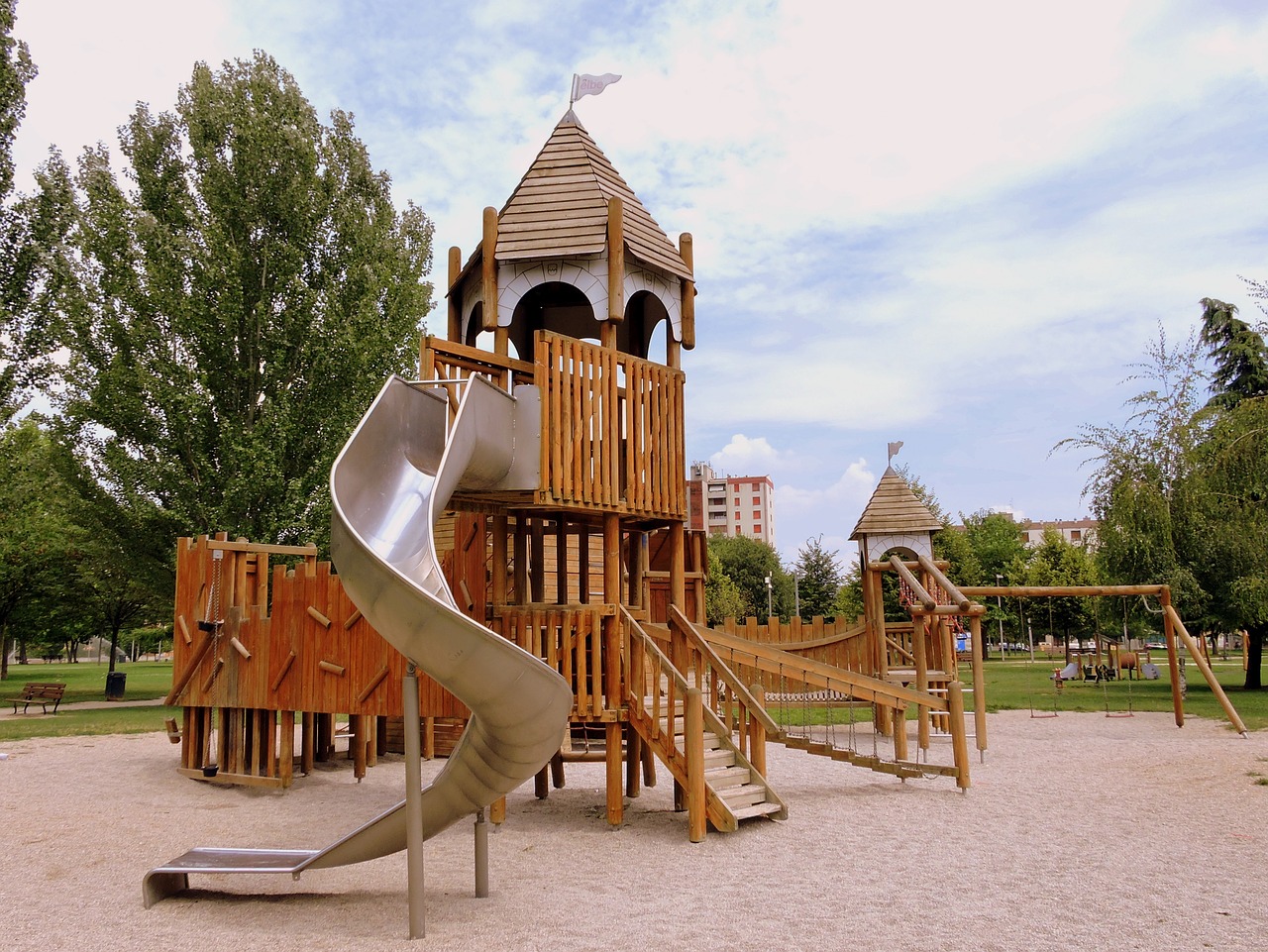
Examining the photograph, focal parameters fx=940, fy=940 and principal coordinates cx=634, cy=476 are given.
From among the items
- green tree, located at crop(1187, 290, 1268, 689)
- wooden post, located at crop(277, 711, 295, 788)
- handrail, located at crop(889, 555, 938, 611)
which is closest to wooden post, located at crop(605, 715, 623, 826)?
wooden post, located at crop(277, 711, 295, 788)

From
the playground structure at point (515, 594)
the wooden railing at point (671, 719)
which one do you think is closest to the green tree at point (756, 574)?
the playground structure at point (515, 594)

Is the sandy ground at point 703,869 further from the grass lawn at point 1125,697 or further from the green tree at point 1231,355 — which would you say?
the green tree at point 1231,355

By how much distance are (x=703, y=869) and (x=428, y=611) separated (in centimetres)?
395

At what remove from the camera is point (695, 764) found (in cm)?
884

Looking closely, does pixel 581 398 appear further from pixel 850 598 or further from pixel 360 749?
pixel 850 598

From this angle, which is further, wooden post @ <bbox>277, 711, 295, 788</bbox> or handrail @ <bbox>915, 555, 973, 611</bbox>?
handrail @ <bbox>915, 555, 973, 611</bbox>

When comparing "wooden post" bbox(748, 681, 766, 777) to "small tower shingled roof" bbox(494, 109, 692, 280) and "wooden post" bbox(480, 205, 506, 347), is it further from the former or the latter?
"small tower shingled roof" bbox(494, 109, 692, 280)

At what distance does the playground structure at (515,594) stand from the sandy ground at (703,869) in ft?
1.58

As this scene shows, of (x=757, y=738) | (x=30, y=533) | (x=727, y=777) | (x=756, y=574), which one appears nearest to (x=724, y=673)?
(x=757, y=738)

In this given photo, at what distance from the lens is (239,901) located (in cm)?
697

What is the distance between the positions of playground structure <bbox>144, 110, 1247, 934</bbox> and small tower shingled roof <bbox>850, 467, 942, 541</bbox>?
14.0ft

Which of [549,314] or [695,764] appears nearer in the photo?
[695,764]

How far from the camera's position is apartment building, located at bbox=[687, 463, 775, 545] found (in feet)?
455

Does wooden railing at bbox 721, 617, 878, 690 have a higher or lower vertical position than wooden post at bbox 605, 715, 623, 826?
higher
